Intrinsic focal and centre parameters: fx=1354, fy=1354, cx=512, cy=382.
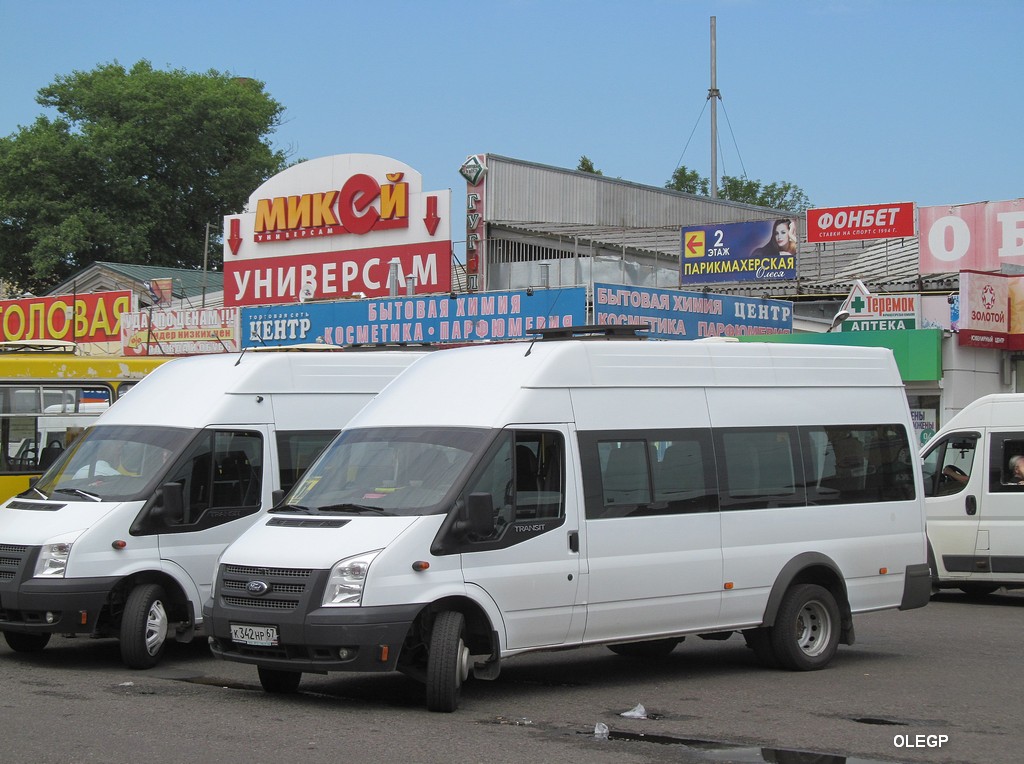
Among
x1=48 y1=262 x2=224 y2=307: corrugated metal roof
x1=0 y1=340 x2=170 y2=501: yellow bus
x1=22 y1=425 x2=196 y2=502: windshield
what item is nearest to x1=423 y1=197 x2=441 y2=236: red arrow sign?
x1=0 y1=340 x2=170 y2=501: yellow bus

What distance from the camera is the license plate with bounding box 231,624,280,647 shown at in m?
8.55

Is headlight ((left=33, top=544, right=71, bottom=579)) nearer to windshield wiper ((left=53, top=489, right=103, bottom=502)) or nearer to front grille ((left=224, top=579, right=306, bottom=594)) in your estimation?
windshield wiper ((left=53, top=489, right=103, bottom=502))

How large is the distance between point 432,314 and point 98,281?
25.3 meters

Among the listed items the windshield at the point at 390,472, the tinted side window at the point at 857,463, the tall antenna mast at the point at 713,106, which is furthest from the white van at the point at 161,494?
the tall antenna mast at the point at 713,106

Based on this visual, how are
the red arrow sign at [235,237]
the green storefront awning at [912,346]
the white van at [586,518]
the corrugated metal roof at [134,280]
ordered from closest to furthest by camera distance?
the white van at [586,518] < the green storefront awning at [912,346] < the red arrow sign at [235,237] < the corrugated metal roof at [134,280]

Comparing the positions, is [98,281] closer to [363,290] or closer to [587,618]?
[363,290]

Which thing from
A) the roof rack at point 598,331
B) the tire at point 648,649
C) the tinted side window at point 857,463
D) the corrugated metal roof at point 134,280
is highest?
the corrugated metal roof at point 134,280

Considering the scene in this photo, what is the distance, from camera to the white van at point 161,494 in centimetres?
1052

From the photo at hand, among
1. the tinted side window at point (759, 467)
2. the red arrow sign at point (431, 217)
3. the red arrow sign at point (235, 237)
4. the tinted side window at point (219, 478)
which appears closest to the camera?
the tinted side window at point (759, 467)

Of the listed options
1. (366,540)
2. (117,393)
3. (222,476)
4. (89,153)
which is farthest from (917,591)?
(89,153)

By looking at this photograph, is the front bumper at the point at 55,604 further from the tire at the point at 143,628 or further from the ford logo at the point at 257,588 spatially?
the ford logo at the point at 257,588

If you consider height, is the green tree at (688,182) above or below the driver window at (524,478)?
above

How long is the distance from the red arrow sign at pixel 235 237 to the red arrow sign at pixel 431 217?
22.2 feet

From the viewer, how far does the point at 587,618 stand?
9328 millimetres
